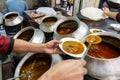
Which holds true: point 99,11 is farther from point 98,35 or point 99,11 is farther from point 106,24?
point 98,35

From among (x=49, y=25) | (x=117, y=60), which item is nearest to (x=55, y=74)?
(x=117, y=60)

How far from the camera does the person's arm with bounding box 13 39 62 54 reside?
128 centimetres

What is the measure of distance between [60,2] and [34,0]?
5.10 ft

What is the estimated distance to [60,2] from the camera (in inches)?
128

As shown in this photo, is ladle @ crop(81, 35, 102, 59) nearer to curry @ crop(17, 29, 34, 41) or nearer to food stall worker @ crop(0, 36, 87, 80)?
food stall worker @ crop(0, 36, 87, 80)

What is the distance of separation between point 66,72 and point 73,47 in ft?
0.95

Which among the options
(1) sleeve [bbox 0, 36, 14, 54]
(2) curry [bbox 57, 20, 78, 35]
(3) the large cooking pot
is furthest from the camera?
(2) curry [bbox 57, 20, 78, 35]

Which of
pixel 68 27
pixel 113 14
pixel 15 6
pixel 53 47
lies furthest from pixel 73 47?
pixel 15 6

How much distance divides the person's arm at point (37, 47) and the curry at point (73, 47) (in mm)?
76

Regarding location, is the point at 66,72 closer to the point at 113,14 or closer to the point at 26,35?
the point at 26,35

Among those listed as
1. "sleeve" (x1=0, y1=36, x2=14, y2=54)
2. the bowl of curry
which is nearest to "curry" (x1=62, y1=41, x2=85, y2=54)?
the bowl of curry

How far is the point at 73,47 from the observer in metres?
1.19

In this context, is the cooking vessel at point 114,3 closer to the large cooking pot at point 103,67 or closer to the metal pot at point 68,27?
the metal pot at point 68,27

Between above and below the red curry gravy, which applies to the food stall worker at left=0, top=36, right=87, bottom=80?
above
